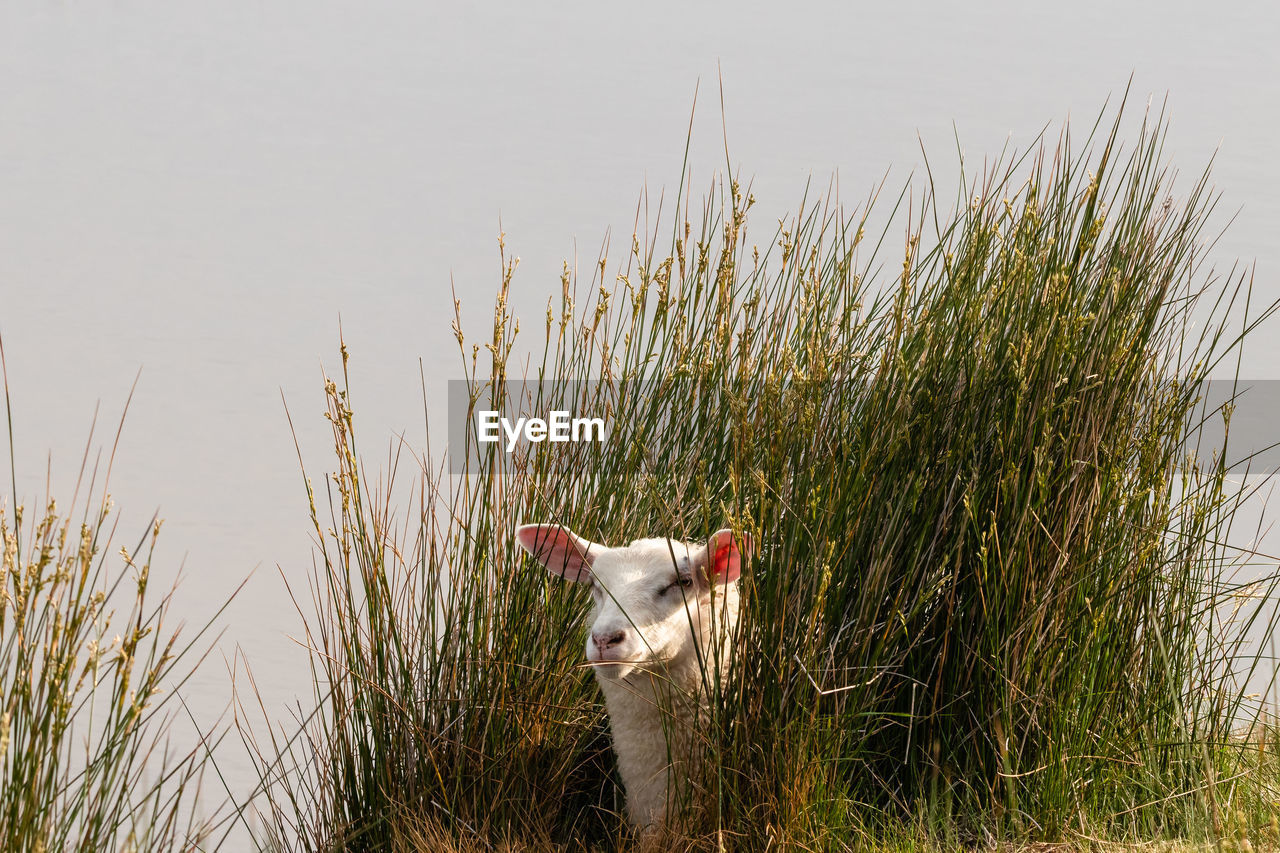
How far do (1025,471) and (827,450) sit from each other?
1.41ft

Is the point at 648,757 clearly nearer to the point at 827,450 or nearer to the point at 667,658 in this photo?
the point at 667,658

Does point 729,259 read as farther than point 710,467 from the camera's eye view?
No

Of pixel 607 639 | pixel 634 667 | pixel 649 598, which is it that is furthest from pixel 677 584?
pixel 607 639

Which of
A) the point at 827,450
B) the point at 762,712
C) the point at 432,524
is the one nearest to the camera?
the point at 762,712

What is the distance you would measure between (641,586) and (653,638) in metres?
0.11

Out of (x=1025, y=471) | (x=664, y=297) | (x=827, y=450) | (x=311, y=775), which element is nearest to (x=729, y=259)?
(x=664, y=297)

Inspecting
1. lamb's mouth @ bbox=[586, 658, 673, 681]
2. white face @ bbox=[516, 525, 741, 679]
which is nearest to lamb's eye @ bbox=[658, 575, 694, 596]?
white face @ bbox=[516, 525, 741, 679]

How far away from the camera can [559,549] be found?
8.96ft

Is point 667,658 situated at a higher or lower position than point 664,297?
lower

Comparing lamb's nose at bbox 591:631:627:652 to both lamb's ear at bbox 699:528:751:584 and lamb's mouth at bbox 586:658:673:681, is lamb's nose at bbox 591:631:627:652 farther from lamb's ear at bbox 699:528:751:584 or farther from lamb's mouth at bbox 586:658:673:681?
lamb's ear at bbox 699:528:751:584

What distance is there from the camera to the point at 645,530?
127 inches

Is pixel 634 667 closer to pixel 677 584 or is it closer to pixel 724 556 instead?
pixel 677 584

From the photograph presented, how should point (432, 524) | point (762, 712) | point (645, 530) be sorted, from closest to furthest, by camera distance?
point (762, 712) < point (432, 524) < point (645, 530)

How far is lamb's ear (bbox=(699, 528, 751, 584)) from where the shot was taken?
8.08 ft
